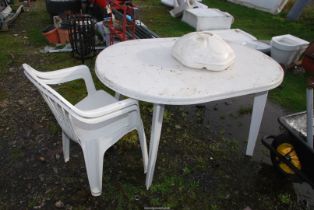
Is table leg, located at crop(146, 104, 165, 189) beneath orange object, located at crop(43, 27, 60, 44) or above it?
above

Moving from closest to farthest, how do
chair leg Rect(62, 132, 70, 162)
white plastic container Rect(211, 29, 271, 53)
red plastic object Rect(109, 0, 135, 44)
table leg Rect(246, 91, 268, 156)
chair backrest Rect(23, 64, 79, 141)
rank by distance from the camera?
chair backrest Rect(23, 64, 79, 141)
table leg Rect(246, 91, 268, 156)
chair leg Rect(62, 132, 70, 162)
red plastic object Rect(109, 0, 135, 44)
white plastic container Rect(211, 29, 271, 53)

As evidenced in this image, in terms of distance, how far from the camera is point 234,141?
330 cm

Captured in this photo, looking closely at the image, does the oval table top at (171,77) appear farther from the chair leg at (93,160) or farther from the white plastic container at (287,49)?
the white plastic container at (287,49)

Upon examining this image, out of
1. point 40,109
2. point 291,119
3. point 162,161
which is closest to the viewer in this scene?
point 291,119

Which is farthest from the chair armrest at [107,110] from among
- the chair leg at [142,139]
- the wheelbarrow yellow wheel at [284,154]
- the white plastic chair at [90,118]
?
the wheelbarrow yellow wheel at [284,154]

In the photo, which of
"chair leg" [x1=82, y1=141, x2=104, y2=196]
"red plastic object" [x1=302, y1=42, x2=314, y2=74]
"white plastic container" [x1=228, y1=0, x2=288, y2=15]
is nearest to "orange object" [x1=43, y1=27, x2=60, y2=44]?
"chair leg" [x1=82, y1=141, x2=104, y2=196]

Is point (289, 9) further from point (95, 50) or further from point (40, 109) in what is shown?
point (40, 109)

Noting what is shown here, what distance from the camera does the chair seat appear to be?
8.21ft

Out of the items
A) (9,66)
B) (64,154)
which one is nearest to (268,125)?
Result: (64,154)

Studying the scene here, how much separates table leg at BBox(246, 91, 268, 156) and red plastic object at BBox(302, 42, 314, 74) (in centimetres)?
270

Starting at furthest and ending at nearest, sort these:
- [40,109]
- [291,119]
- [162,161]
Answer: [40,109] < [162,161] < [291,119]

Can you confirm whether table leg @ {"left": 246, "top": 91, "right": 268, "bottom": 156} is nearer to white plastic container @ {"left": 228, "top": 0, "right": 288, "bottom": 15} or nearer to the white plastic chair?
the white plastic chair

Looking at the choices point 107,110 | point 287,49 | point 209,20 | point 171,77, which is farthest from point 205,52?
point 209,20

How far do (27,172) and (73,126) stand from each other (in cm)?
118
